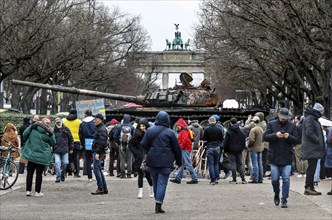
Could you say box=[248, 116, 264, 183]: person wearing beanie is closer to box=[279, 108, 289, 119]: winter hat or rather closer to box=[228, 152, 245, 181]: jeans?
box=[228, 152, 245, 181]: jeans

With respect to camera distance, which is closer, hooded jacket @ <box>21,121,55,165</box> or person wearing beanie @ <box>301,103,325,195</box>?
person wearing beanie @ <box>301,103,325,195</box>

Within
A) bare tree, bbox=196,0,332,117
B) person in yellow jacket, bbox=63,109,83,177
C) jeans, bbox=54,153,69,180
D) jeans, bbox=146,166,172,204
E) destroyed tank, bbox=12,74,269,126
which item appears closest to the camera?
jeans, bbox=146,166,172,204

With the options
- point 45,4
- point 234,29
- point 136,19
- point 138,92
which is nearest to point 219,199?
point 234,29

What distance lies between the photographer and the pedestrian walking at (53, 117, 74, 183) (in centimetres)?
1941

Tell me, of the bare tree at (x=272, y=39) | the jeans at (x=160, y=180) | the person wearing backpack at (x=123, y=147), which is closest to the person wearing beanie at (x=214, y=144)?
the person wearing backpack at (x=123, y=147)

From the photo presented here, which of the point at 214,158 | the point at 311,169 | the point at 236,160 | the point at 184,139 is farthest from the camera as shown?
the point at 236,160

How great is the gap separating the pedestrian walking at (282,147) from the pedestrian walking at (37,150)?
4218mm

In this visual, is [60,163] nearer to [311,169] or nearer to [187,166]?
[187,166]

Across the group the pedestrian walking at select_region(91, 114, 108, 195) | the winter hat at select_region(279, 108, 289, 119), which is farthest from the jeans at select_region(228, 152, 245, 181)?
the winter hat at select_region(279, 108, 289, 119)

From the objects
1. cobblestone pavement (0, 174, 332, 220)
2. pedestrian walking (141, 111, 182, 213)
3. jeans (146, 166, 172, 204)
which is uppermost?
pedestrian walking (141, 111, 182, 213)

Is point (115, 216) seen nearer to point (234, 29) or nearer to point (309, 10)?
point (309, 10)

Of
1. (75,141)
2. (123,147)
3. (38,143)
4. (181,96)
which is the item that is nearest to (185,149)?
(123,147)

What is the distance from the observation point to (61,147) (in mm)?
19500

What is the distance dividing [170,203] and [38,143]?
8.97 feet
